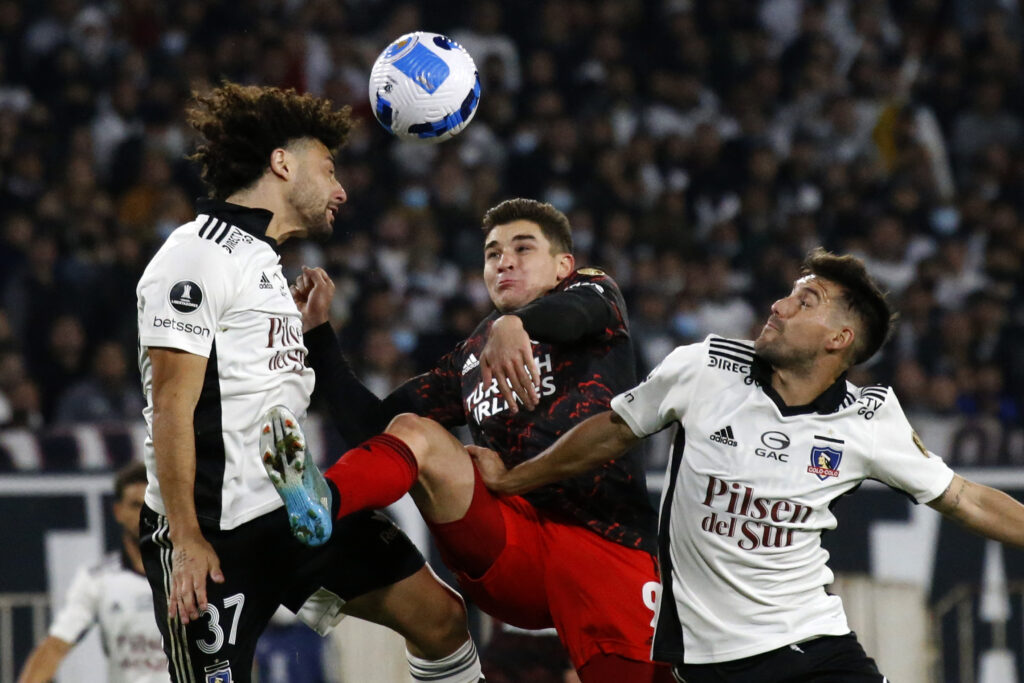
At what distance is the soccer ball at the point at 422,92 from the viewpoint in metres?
4.87

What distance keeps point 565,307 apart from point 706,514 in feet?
2.67

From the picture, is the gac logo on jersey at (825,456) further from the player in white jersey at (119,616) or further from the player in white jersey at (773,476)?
the player in white jersey at (119,616)

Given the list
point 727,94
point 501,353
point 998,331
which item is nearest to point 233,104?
point 501,353

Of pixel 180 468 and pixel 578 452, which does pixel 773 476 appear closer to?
pixel 578 452

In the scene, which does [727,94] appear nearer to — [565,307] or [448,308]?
[448,308]

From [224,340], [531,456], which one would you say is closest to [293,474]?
[224,340]

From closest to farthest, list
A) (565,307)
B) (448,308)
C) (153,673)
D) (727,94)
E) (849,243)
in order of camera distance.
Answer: (565,307) → (153,673) → (448,308) → (849,243) → (727,94)

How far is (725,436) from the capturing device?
3.98 metres

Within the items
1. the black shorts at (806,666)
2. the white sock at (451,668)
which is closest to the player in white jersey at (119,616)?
the white sock at (451,668)

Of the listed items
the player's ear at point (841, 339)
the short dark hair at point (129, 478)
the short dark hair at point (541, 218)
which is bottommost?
the short dark hair at point (129, 478)

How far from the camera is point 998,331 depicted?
10.0 m

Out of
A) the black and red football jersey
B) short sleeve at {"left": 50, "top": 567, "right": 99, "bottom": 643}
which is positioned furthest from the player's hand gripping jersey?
short sleeve at {"left": 50, "top": 567, "right": 99, "bottom": 643}

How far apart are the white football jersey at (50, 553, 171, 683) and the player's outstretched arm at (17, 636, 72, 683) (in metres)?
0.03

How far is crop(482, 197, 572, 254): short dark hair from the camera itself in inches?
190
